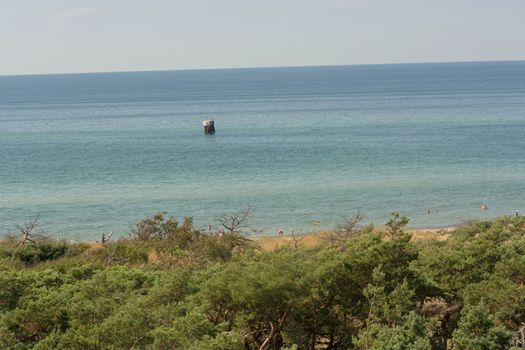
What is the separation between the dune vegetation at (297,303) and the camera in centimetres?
1095

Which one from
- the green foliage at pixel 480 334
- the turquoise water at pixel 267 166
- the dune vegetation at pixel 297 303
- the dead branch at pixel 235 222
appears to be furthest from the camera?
the turquoise water at pixel 267 166

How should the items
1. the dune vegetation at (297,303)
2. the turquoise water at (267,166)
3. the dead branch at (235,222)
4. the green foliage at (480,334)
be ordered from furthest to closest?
the turquoise water at (267,166) → the dead branch at (235,222) → the dune vegetation at (297,303) → the green foliage at (480,334)

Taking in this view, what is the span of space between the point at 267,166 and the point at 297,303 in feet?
139

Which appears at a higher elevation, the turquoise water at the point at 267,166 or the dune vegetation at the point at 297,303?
the dune vegetation at the point at 297,303

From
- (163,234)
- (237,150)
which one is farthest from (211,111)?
(163,234)

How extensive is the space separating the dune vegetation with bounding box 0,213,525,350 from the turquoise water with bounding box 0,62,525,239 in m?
21.5

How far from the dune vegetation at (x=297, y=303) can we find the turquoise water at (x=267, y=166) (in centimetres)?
2153

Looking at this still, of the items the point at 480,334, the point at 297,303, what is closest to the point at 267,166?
the point at 297,303

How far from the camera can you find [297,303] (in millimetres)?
12516

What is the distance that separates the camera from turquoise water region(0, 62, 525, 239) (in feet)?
129

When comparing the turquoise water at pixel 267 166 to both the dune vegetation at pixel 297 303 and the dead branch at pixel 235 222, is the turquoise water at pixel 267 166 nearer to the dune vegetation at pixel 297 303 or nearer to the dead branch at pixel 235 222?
the dead branch at pixel 235 222

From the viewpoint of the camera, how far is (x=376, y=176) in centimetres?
4931

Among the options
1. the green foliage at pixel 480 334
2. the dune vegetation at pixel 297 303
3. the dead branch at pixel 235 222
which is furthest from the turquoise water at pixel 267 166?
the green foliage at pixel 480 334

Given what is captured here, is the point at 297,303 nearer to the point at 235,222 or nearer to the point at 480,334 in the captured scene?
the point at 480,334
